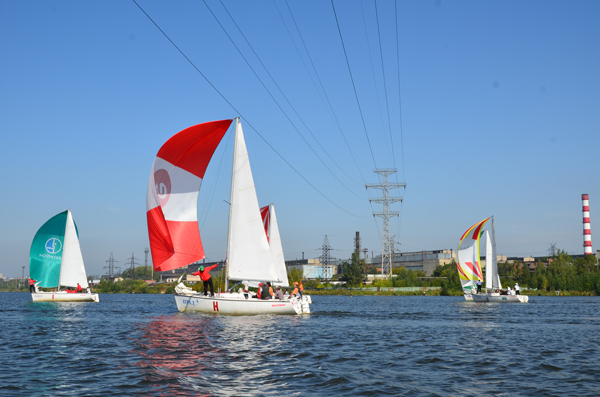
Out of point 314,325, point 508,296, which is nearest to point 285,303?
point 314,325

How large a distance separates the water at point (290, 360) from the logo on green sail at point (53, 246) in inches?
1123

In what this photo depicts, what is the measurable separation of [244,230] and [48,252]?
3006 centimetres

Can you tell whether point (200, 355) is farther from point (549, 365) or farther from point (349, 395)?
point (549, 365)

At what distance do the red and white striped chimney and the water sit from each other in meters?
112

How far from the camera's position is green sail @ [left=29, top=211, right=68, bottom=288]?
169ft

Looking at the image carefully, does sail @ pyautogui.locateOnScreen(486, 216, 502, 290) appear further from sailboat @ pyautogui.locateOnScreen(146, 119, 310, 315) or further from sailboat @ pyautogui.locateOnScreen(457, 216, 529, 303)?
sailboat @ pyautogui.locateOnScreen(146, 119, 310, 315)

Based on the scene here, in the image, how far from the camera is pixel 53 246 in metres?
52.2

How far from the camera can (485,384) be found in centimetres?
1240

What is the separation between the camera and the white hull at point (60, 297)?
5141 centimetres

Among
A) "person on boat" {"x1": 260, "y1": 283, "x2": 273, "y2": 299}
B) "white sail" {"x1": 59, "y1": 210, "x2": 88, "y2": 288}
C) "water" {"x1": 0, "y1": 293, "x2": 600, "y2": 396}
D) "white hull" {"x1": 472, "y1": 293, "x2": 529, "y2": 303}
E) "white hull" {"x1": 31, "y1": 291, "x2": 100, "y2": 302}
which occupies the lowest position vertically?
"white hull" {"x1": 472, "y1": 293, "x2": 529, "y2": 303}

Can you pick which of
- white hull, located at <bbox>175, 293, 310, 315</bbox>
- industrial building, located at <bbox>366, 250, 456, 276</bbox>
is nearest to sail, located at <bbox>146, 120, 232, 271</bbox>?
white hull, located at <bbox>175, 293, 310, 315</bbox>

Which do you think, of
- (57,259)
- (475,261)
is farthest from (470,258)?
(57,259)

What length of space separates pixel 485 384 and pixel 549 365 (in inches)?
162

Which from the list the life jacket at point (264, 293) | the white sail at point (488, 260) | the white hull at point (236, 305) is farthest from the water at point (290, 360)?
the white sail at point (488, 260)
